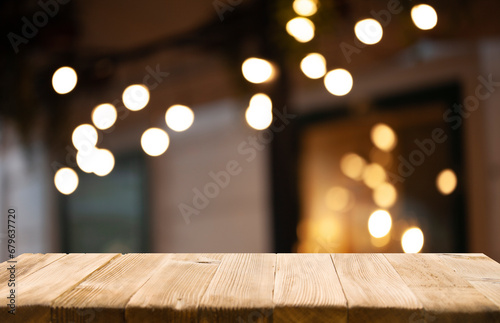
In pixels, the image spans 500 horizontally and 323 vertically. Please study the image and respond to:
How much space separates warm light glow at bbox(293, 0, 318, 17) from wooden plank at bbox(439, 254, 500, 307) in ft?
4.47

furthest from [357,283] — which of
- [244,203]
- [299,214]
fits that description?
[244,203]

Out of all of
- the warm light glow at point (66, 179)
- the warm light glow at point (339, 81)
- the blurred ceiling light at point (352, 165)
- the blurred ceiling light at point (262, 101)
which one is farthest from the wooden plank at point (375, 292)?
the warm light glow at point (66, 179)

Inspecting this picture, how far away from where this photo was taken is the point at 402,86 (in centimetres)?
272

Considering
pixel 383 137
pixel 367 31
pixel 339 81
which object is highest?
pixel 367 31

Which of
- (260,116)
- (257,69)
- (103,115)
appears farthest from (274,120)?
(103,115)

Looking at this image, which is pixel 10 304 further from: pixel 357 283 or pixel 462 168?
pixel 462 168

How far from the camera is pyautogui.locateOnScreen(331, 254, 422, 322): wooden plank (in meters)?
0.69

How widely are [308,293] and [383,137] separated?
212 cm

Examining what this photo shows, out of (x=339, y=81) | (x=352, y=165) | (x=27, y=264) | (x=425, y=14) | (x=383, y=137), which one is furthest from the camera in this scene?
(x=352, y=165)

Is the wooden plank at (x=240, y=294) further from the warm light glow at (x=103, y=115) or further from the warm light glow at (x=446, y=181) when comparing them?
the warm light glow at (x=446, y=181)

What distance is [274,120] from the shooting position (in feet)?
8.68

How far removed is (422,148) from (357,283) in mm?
1998

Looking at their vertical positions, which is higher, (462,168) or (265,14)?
(265,14)

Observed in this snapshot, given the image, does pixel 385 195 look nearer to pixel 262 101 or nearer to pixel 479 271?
pixel 262 101
